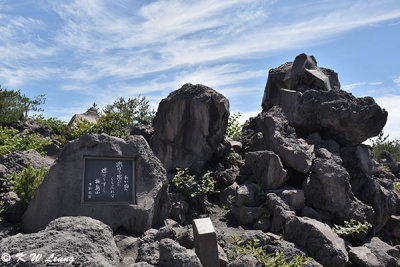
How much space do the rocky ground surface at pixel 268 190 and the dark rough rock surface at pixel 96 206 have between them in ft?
0.79

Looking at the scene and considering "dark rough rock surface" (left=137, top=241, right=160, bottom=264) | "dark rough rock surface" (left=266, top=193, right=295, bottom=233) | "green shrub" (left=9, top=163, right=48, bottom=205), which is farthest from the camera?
"dark rough rock surface" (left=266, top=193, right=295, bottom=233)

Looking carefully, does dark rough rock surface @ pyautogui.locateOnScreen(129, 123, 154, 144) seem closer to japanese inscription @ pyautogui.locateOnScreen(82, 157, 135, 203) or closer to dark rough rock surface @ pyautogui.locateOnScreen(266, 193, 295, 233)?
japanese inscription @ pyautogui.locateOnScreen(82, 157, 135, 203)

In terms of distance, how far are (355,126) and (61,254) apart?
354 inches

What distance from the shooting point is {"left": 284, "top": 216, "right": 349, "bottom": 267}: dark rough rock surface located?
6781mm

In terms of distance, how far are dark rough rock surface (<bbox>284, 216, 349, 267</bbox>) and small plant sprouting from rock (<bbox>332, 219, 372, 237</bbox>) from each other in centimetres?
98

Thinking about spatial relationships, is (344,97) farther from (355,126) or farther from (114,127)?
(114,127)

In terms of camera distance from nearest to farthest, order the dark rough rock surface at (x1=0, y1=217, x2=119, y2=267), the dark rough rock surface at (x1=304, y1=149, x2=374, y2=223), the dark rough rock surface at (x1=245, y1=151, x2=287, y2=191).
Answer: the dark rough rock surface at (x1=0, y1=217, x2=119, y2=267)
the dark rough rock surface at (x1=304, y1=149, x2=374, y2=223)
the dark rough rock surface at (x1=245, y1=151, x2=287, y2=191)

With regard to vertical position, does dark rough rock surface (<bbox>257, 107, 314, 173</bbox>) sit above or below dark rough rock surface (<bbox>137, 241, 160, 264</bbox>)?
above

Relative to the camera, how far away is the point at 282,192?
28.0ft

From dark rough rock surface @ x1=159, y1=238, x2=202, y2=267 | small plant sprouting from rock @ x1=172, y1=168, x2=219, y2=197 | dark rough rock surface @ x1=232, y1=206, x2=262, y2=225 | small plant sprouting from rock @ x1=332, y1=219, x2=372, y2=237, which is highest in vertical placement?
small plant sprouting from rock @ x1=172, y1=168, x2=219, y2=197

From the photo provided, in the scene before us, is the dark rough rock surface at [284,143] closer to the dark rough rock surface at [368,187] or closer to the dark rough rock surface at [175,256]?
the dark rough rock surface at [368,187]

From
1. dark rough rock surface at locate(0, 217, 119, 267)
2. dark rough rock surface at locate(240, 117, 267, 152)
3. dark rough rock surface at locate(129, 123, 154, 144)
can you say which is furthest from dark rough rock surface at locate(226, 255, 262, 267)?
dark rough rock surface at locate(129, 123, 154, 144)

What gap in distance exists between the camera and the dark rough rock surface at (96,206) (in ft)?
21.0

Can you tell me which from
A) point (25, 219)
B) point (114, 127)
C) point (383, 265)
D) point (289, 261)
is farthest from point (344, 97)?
point (25, 219)
